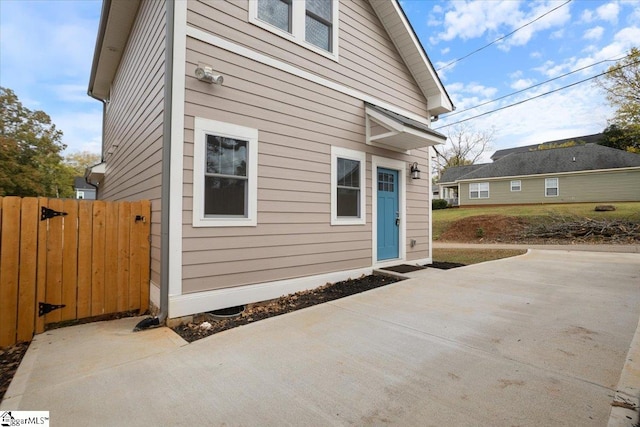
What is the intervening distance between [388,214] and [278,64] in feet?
12.7

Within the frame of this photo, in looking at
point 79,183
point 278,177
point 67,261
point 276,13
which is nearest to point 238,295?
point 278,177

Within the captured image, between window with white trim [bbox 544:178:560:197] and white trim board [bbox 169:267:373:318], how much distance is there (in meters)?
22.6

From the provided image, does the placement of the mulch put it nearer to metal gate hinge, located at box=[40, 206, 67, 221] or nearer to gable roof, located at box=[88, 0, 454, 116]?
metal gate hinge, located at box=[40, 206, 67, 221]

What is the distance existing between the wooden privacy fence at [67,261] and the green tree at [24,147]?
1574cm

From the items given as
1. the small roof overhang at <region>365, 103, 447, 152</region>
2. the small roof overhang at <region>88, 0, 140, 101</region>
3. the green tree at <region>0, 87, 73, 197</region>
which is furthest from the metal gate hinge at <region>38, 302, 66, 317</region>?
the green tree at <region>0, 87, 73, 197</region>

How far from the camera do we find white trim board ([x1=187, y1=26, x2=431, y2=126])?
13.0ft

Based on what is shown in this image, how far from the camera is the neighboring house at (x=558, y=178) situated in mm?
18969

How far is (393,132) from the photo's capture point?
5648 millimetres

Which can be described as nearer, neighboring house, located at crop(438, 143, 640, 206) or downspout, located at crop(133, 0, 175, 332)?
downspout, located at crop(133, 0, 175, 332)

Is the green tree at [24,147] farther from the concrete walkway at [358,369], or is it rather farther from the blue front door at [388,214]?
the blue front door at [388,214]

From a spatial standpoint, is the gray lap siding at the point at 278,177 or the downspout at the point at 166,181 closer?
the downspout at the point at 166,181

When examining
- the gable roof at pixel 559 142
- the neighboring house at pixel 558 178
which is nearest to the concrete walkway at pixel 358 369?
the neighboring house at pixel 558 178

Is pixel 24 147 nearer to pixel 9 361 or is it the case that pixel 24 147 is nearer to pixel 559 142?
pixel 9 361

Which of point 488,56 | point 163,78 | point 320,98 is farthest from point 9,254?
point 488,56
